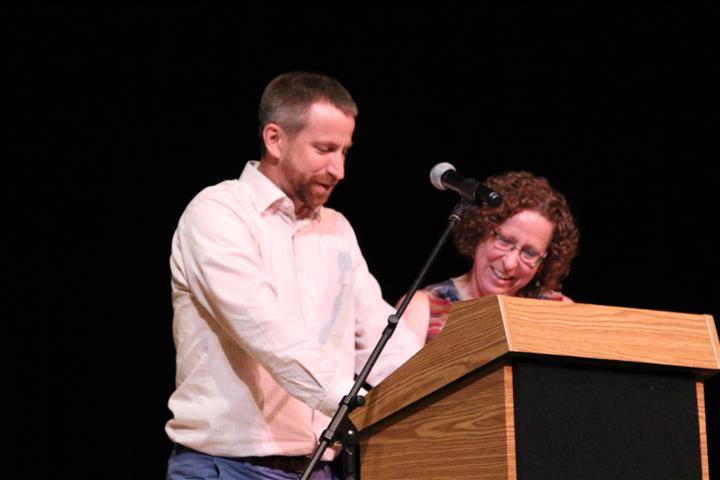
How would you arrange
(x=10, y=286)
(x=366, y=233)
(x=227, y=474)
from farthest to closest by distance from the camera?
1. (x=366, y=233)
2. (x=10, y=286)
3. (x=227, y=474)

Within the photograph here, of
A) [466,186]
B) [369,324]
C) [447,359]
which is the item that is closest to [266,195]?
[369,324]

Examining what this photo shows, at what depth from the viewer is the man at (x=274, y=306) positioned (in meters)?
2.34

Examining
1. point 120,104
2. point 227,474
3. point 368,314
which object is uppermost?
point 120,104

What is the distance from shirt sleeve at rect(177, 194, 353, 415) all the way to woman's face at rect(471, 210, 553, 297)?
4.14ft

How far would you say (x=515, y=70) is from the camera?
4.77 metres

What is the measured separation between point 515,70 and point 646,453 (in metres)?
3.08

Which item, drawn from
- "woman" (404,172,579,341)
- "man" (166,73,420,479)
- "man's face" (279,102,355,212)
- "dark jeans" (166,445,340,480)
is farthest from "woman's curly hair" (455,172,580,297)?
"dark jeans" (166,445,340,480)

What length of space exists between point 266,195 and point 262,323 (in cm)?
57

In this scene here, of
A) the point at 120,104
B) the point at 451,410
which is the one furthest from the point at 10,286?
the point at 451,410

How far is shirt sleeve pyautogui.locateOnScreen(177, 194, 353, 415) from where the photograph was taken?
2.27 meters

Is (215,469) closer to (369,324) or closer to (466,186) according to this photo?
(369,324)

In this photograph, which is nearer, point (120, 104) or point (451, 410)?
point (451, 410)

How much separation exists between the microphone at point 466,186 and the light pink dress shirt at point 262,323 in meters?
0.50

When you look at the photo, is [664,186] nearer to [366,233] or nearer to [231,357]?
[366,233]
